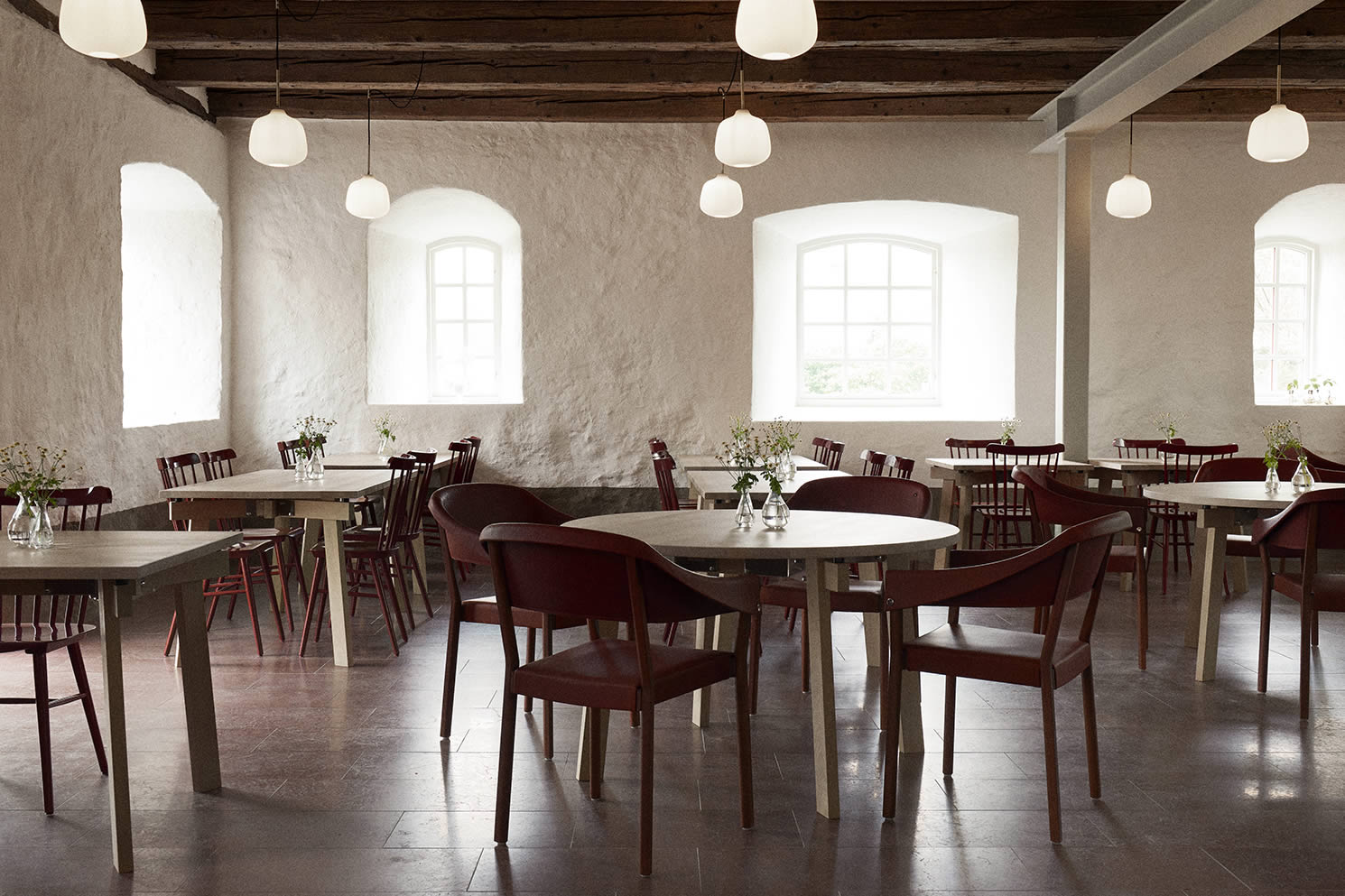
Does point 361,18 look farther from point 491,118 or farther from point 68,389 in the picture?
point 68,389

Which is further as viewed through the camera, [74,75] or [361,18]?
[361,18]

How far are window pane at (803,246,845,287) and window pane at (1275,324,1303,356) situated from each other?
11.6 ft

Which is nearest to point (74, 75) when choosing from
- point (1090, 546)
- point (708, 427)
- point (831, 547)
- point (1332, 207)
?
point (708, 427)

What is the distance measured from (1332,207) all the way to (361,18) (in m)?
7.43

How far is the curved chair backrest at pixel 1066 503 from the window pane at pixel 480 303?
551 centimetres

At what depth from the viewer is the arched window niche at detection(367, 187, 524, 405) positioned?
9.54 metres

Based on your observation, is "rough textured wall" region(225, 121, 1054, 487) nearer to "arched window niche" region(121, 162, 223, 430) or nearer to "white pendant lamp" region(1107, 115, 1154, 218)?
"arched window niche" region(121, 162, 223, 430)

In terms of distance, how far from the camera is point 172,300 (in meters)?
8.65

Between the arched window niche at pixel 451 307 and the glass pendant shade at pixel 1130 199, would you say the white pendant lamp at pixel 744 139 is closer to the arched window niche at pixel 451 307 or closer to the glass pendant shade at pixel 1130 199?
the glass pendant shade at pixel 1130 199

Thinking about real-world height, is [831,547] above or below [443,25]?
below

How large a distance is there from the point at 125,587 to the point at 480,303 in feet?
23.1

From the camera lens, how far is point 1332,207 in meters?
9.51

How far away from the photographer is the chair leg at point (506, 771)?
3.01 meters

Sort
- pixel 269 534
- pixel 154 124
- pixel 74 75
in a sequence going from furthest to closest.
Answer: pixel 154 124 < pixel 74 75 < pixel 269 534
